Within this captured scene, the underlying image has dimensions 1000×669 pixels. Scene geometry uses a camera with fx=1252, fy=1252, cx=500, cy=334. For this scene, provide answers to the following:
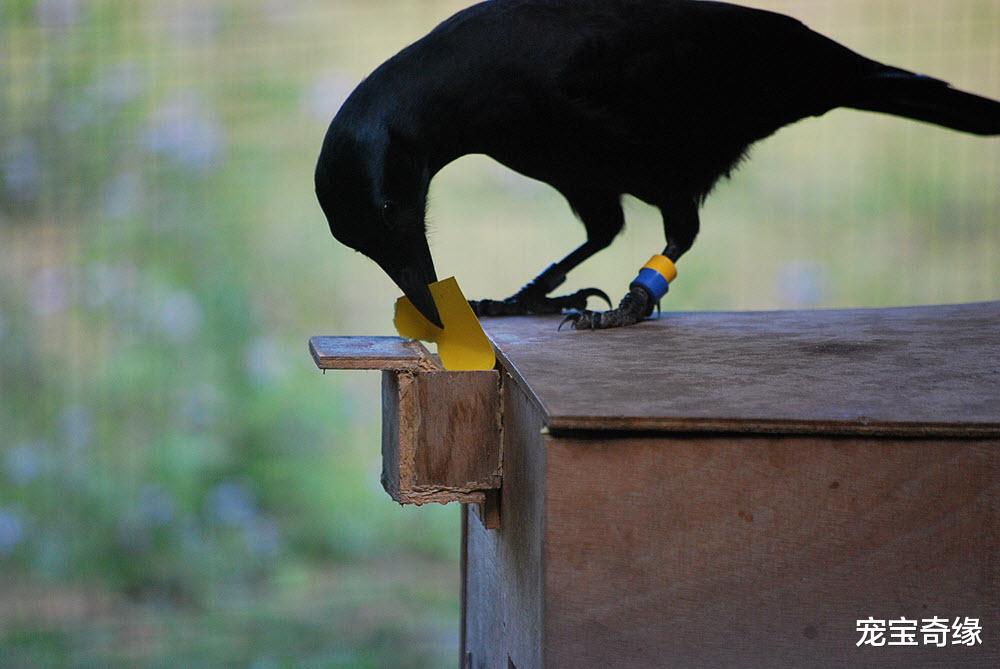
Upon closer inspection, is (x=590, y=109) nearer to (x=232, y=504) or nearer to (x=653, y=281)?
(x=653, y=281)

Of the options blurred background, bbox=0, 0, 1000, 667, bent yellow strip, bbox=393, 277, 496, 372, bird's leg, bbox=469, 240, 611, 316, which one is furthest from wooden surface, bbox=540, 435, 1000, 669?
blurred background, bbox=0, 0, 1000, 667

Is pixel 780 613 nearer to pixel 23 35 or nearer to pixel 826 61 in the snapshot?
pixel 826 61

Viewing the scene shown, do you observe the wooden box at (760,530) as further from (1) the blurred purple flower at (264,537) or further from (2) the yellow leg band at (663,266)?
(1) the blurred purple flower at (264,537)

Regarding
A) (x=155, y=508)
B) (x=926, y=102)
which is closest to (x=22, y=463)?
(x=155, y=508)

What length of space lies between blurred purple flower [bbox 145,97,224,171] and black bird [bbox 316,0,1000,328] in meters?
1.55

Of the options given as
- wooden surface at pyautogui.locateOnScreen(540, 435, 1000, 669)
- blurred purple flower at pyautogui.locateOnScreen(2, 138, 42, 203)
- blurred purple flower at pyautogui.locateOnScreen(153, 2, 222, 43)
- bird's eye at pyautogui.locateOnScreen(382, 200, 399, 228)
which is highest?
blurred purple flower at pyautogui.locateOnScreen(153, 2, 222, 43)

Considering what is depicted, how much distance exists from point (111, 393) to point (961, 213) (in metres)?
2.42

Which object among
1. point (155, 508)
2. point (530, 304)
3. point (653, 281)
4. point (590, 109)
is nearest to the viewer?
point (590, 109)

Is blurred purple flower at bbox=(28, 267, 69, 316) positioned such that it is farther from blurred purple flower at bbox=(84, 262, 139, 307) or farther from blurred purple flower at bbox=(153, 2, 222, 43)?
blurred purple flower at bbox=(153, 2, 222, 43)

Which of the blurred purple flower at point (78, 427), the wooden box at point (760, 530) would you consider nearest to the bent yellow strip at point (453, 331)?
the wooden box at point (760, 530)

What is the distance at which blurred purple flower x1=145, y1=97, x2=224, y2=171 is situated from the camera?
340cm

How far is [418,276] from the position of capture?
165 cm

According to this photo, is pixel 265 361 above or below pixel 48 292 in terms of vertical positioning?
below

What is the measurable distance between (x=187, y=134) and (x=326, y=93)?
1.29 feet
